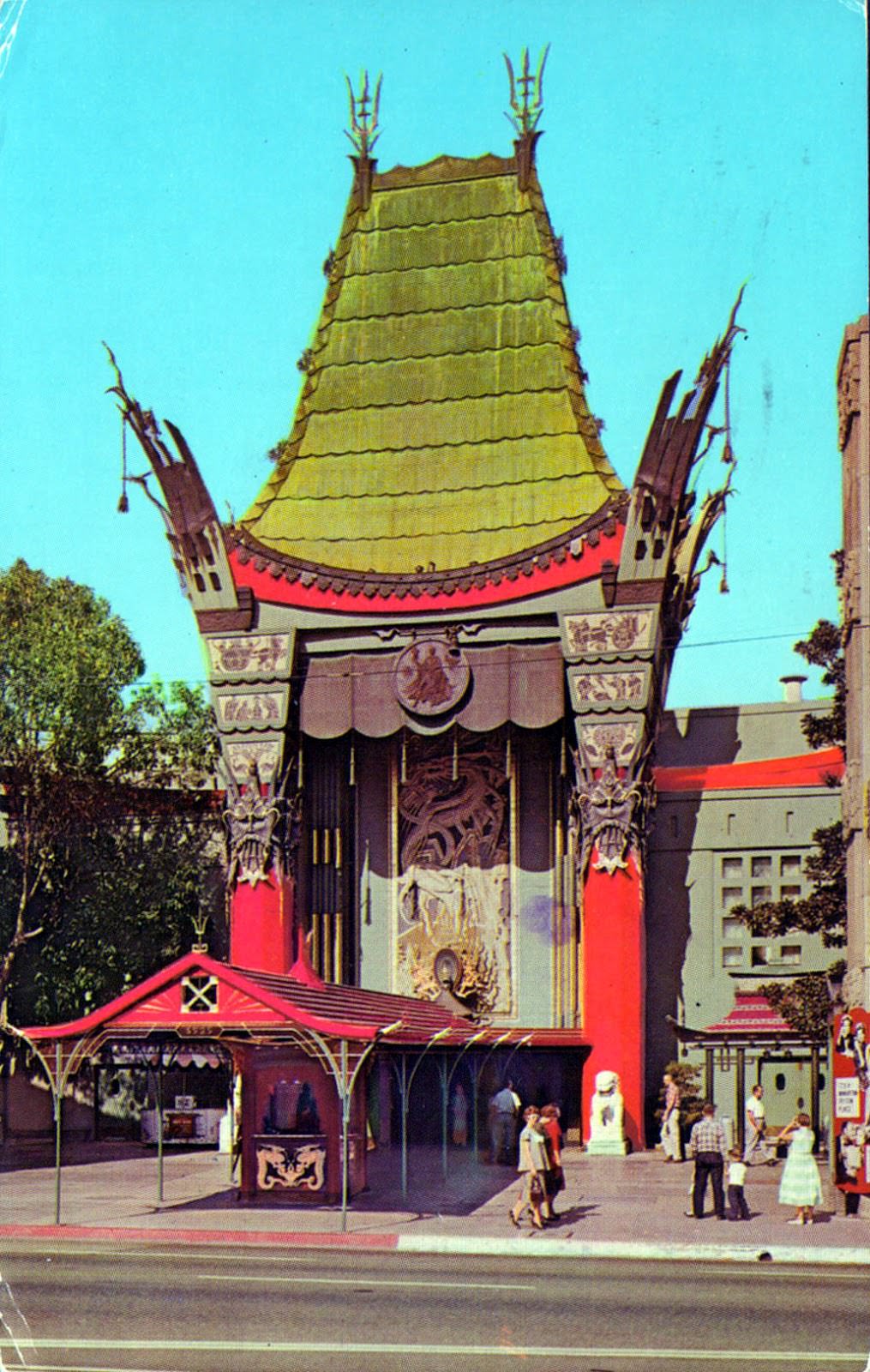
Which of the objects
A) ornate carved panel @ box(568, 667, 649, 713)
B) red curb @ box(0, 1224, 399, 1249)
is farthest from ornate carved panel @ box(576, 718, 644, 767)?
red curb @ box(0, 1224, 399, 1249)

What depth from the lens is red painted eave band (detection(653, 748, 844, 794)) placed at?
46.9 metres

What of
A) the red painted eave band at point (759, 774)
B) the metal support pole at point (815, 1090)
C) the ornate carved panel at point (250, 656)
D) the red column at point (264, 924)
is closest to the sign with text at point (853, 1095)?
the metal support pole at point (815, 1090)

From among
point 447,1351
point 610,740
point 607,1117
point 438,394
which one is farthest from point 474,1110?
point 447,1351

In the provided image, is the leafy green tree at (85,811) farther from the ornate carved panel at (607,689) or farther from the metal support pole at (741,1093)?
the metal support pole at (741,1093)

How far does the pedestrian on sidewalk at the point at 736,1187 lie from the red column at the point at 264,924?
2009 centimetres

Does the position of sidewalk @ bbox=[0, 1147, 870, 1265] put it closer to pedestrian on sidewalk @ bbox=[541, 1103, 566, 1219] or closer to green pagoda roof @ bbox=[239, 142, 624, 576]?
pedestrian on sidewalk @ bbox=[541, 1103, 566, 1219]

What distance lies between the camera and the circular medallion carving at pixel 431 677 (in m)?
46.5

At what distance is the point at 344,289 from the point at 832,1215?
98.6 ft

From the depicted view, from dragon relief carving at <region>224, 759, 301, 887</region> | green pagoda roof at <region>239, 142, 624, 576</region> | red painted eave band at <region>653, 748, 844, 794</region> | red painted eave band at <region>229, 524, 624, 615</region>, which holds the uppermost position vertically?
green pagoda roof at <region>239, 142, 624, 576</region>

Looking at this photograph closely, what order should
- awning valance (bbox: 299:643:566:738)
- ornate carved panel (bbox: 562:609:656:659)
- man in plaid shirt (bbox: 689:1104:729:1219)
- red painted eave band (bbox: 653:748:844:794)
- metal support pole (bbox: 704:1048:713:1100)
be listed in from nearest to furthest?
man in plaid shirt (bbox: 689:1104:729:1219), metal support pole (bbox: 704:1048:713:1100), ornate carved panel (bbox: 562:609:656:659), awning valance (bbox: 299:643:566:738), red painted eave band (bbox: 653:748:844:794)

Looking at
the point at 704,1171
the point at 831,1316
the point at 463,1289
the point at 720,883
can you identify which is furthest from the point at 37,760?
the point at 831,1316

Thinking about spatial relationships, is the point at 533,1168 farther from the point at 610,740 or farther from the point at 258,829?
the point at 258,829

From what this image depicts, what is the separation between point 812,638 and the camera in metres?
42.5

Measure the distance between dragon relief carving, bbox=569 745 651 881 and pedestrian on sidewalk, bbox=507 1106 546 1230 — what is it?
58.6 feet
